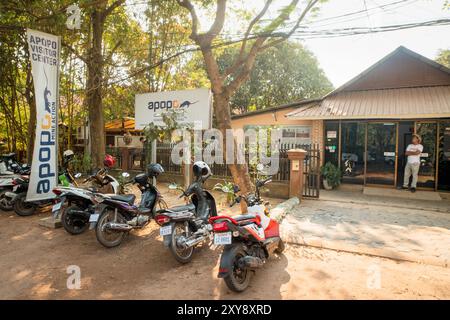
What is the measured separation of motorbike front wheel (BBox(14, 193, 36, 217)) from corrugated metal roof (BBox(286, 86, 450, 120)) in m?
8.30

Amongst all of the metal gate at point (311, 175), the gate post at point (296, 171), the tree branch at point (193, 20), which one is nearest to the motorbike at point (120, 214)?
the tree branch at point (193, 20)

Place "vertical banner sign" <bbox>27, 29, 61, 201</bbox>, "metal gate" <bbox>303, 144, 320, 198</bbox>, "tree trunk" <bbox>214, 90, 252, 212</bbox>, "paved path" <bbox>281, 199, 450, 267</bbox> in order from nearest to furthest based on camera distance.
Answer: "paved path" <bbox>281, 199, 450, 267</bbox>
"vertical banner sign" <bbox>27, 29, 61, 201</bbox>
"tree trunk" <bbox>214, 90, 252, 212</bbox>
"metal gate" <bbox>303, 144, 320, 198</bbox>

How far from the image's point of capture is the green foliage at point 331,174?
10.8 meters

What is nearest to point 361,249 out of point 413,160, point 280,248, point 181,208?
point 280,248

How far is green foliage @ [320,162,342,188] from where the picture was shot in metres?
10.8

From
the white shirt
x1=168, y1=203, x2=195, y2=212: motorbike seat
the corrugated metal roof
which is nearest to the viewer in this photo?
x1=168, y1=203, x2=195, y2=212: motorbike seat

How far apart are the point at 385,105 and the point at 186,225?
846 centimetres

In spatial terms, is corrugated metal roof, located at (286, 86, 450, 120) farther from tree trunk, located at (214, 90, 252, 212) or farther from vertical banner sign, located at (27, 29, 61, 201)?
vertical banner sign, located at (27, 29, 61, 201)

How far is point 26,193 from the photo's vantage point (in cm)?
712

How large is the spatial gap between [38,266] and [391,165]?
1046cm

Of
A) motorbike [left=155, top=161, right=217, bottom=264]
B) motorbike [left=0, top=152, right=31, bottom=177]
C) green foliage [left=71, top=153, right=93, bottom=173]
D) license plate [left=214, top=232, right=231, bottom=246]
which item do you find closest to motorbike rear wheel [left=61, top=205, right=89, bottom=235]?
motorbike [left=155, top=161, right=217, bottom=264]

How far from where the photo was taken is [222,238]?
11.7ft
